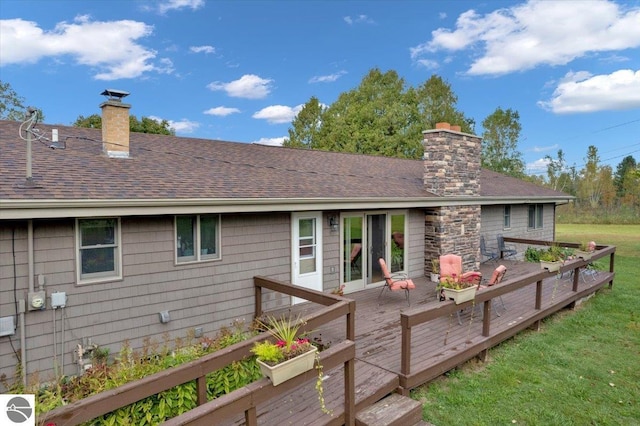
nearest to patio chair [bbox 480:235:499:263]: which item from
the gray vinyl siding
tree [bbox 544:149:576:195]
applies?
the gray vinyl siding

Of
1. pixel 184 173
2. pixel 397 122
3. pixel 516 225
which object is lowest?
pixel 516 225

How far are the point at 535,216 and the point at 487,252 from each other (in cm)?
395

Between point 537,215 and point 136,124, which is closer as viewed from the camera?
point 537,215

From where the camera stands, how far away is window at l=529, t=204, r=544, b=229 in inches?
592

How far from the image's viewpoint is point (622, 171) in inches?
2016

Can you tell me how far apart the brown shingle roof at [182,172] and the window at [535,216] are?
6.35m

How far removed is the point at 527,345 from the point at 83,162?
7912 mm

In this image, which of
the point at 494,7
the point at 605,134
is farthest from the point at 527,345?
the point at 605,134

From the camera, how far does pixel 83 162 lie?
20.1ft

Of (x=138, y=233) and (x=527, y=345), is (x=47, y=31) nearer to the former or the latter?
(x=138, y=233)

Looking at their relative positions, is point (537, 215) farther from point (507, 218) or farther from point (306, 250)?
point (306, 250)

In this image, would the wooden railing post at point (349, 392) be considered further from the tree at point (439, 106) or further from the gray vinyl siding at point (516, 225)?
the tree at point (439, 106)

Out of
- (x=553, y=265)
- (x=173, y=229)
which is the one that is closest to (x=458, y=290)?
(x=553, y=265)

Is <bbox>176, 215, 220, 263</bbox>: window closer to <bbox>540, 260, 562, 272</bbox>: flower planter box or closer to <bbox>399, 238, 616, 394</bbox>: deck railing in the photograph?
<bbox>399, 238, 616, 394</bbox>: deck railing
